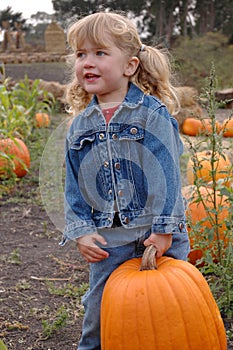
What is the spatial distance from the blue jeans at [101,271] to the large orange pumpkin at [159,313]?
0.14 metres

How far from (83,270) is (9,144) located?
7.27 feet

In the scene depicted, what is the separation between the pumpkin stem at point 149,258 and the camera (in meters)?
2.10

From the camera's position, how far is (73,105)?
8.12ft

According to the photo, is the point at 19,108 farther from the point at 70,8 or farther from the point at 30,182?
the point at 70,8

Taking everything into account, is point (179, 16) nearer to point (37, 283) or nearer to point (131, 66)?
point (37, 283)

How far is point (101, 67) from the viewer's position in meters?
2.12

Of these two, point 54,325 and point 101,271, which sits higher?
point 101,271

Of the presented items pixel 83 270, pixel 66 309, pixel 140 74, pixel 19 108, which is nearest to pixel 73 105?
pixel 140 74

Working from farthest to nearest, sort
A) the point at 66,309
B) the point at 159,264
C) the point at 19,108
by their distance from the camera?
1. the point at 19,108
2. the point at 66,309
3. the point at 159,264

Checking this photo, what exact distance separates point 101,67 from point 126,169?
38cm

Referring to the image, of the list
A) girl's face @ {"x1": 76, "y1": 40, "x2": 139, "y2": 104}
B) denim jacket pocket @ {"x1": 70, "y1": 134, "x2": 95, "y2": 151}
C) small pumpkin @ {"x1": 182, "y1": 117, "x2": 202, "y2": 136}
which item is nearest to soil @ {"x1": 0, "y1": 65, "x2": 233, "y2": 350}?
denim jacket pocket @ {"x1": 70, "y1": 134, "x2": 95, "y2": 151}

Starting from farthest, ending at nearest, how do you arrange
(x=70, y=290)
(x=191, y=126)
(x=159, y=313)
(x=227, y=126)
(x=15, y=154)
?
(x=191, y=126) → (x=227, y=126) → (x=15, y=154) → (x=70, y=290) → (x=159, y=313)

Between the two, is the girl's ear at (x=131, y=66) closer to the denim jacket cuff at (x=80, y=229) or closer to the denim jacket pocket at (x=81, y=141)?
the denim jacket pocket at (x=81, y=141)

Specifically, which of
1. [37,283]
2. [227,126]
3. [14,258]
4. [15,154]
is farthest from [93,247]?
[227,126]
